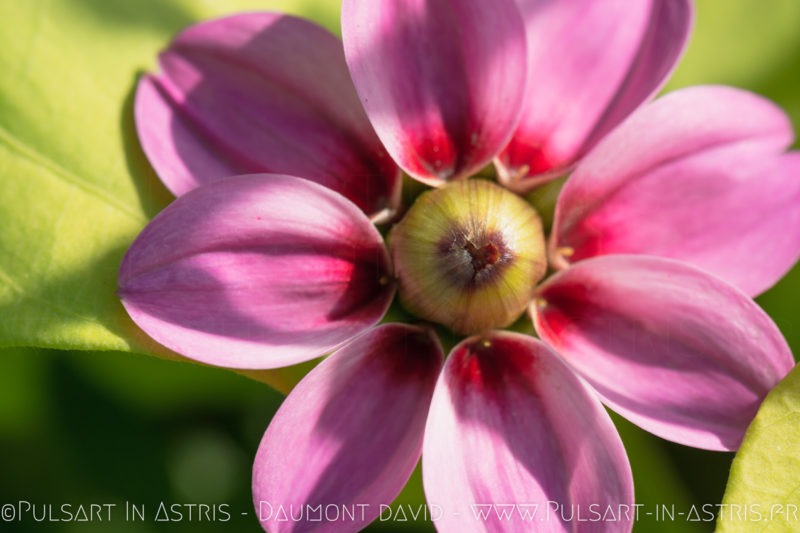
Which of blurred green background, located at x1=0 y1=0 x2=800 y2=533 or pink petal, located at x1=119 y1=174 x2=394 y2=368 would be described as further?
blurred green background, located at x1=0 y1=0 x2=800 y2=533

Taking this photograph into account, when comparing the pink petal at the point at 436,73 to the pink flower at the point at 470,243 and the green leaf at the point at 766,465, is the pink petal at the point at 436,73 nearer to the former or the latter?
the pink flower at the point at 470,243

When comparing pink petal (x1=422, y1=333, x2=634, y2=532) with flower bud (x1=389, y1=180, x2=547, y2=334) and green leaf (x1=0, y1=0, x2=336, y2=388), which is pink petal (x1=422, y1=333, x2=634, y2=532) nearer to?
flower bud (x1=389, y1=180, x2=547, y2=334)

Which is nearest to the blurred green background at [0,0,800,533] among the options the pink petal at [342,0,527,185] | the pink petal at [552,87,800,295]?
the pink petal at [552,87,800,295]

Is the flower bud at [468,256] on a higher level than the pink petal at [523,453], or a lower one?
higher

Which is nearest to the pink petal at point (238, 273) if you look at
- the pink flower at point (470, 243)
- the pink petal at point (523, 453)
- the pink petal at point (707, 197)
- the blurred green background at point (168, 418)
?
the pink flower at point (470, 243)

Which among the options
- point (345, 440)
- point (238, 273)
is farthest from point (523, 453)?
point (238, 273)

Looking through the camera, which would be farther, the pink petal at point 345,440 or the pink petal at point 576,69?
the pink petal at point 576,69
